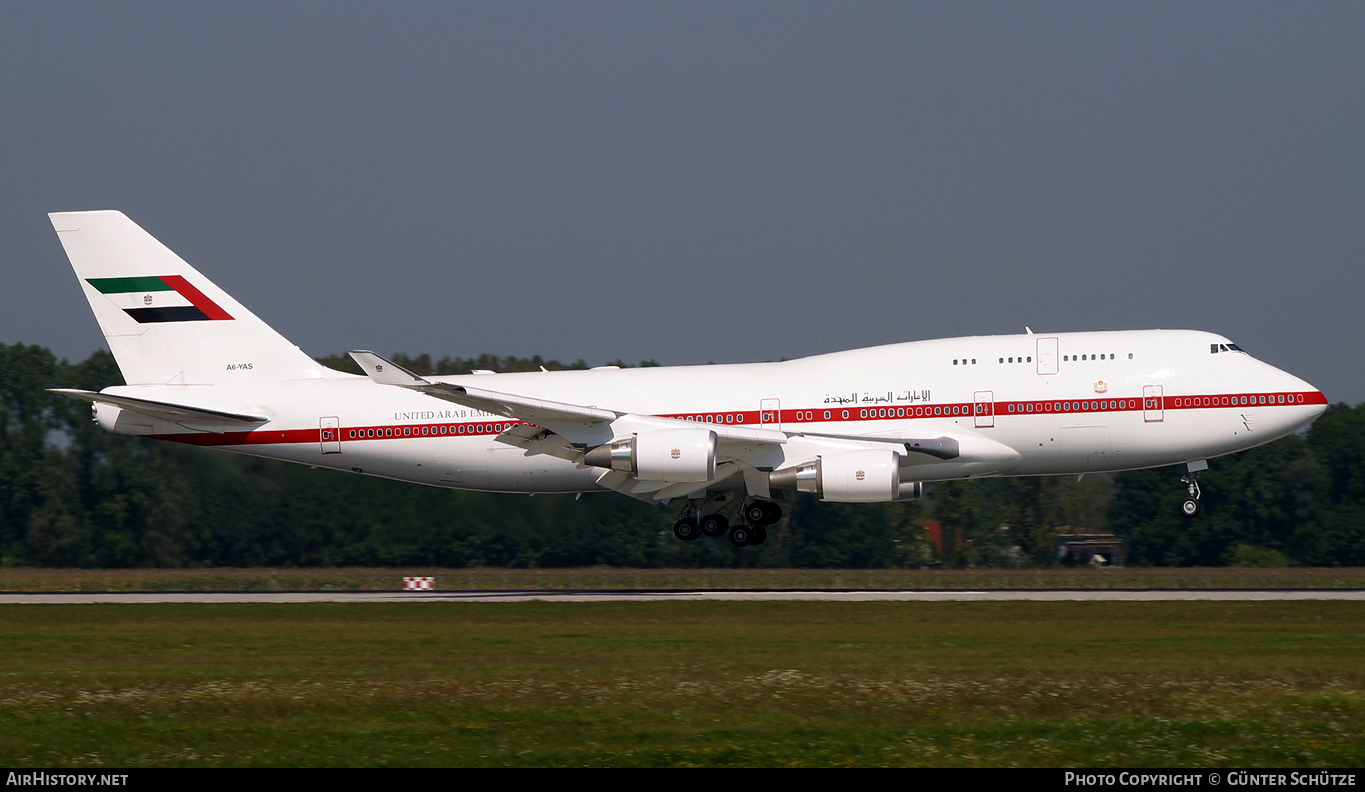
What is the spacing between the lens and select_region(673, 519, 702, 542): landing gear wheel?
3584 centimetres

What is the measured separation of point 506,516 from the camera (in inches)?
1614

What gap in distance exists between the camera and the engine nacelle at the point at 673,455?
105 ft

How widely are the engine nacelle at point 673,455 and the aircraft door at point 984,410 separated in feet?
21.6

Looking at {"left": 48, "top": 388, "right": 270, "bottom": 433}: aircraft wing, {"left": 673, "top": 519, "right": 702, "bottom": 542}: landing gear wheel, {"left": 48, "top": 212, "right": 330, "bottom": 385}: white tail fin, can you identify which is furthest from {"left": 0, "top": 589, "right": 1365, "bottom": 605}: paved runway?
{"left": 48, "top": 212, "right": 330, "bottom": 385}: white tail fin

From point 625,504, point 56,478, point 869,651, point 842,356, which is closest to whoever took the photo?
point 869,651

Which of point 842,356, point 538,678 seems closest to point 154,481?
point 842,356

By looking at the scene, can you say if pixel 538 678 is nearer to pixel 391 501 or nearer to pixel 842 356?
pixel 842 356

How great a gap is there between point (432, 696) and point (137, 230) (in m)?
24.9

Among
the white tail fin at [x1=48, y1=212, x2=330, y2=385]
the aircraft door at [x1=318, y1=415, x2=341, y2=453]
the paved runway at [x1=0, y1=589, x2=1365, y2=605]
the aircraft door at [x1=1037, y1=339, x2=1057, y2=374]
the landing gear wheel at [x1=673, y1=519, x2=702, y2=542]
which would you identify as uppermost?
the white tail fin at [x1=48, y1=212, x2=330, y2=385]

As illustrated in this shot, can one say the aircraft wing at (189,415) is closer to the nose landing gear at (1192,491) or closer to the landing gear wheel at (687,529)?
the landing gear wheel at (687,529)

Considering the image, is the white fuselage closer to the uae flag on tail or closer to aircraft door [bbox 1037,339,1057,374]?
aircraft door [bbox 1037,339,1057,374]

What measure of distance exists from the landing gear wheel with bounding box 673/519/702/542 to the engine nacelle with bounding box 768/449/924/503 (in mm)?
4349

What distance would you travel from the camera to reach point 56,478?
193 feet
